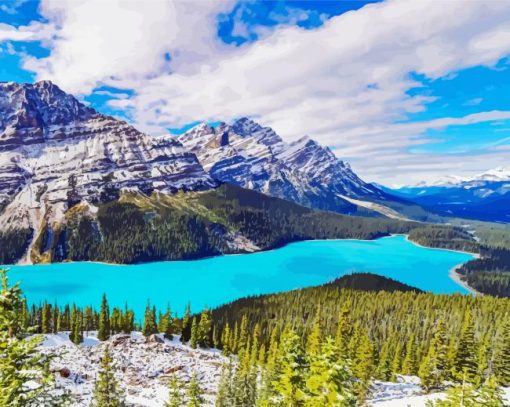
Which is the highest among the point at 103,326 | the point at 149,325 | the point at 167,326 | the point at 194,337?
the point at 103,326

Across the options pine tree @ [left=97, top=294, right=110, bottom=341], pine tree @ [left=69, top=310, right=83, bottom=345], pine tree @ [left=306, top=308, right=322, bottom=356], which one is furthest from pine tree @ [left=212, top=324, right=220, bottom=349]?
pine tree @ [left=69, top=310, right=83, bottom=345]

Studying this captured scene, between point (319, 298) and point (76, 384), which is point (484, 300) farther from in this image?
point (76, 384)

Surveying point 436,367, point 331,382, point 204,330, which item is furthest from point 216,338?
point 331,382

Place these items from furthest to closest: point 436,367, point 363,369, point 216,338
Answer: point 216,338 < point 436,367 < point 363,369

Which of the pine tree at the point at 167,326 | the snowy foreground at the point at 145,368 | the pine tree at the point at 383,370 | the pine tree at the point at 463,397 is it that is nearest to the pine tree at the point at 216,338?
the snowy foreground at the point at 145,368

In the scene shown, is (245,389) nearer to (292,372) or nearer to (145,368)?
(145,368)

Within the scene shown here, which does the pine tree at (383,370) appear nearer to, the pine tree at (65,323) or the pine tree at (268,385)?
the pine tree at (268,385)

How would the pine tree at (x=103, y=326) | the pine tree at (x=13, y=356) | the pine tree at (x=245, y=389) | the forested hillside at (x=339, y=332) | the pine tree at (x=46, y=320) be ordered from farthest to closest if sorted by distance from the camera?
the pine tree at (x=46, y=320) < the pine tree at (x=103, y=326) < the forested hillside at (x=339, y=332) < the pine tree at (x=245, y=389) < the pine tree at (x=13, y=356)
